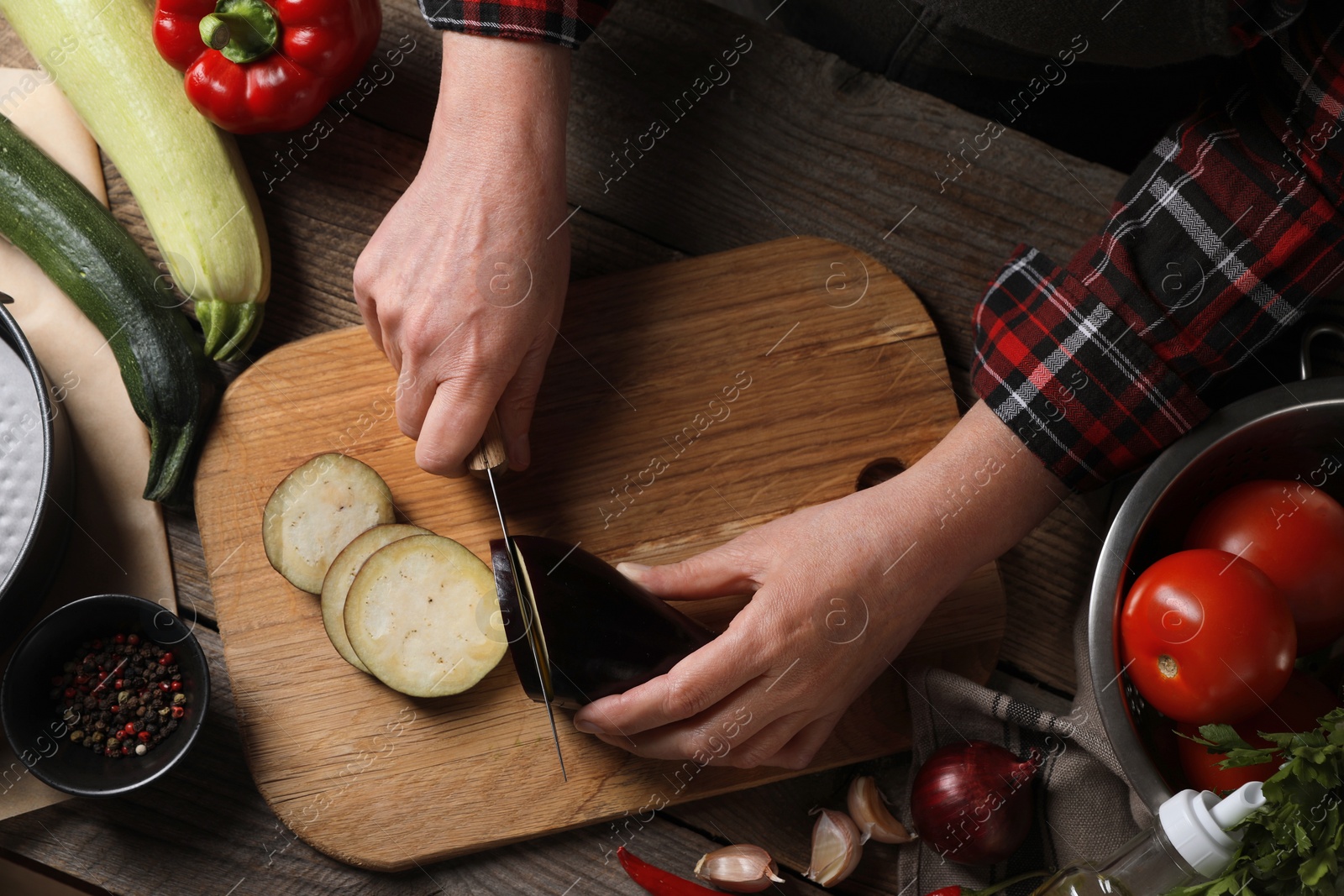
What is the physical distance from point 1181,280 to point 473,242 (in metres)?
0.82

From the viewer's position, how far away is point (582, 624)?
1.10 meters

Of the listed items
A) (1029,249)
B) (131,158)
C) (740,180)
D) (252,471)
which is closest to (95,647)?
(252,471)

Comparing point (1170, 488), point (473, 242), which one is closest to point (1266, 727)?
point (1170, 488)

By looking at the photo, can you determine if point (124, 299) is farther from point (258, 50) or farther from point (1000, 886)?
point (1000, 886)

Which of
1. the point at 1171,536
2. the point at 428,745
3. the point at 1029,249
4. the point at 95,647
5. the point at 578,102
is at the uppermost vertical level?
the point at 1029,249

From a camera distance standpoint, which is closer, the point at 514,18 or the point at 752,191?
the point at 514,18

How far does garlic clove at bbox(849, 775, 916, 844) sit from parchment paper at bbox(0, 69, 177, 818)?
1.00 metres

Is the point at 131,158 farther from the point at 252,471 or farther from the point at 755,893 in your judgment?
the point at 755,893

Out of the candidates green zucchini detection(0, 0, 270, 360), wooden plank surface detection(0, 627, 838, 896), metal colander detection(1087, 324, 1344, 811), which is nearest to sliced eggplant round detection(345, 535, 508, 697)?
wooden plank surface detection(0, 627, 838, 896)

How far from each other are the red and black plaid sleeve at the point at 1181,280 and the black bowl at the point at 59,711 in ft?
3.53

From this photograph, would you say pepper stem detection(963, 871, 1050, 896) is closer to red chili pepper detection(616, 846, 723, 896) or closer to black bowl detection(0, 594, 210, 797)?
red chili pepper detection(616, 846, 723, 896)

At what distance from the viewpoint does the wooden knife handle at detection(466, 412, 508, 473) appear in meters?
1.18

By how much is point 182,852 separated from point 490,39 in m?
1.17

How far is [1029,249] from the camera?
116 centimetres
